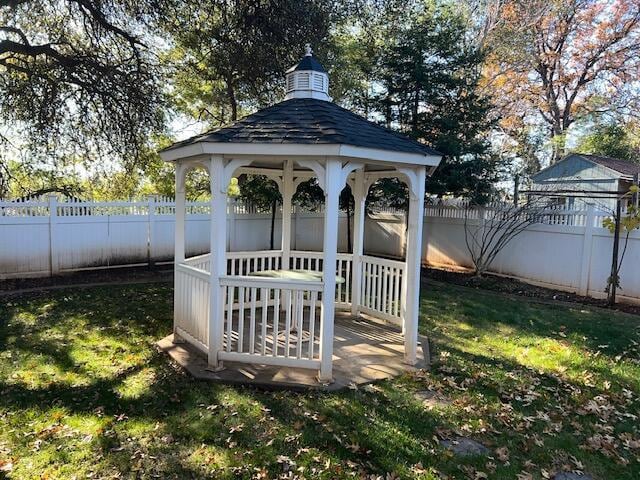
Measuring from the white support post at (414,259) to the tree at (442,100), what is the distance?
544cm

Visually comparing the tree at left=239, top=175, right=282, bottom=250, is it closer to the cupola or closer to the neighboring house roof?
the cupola

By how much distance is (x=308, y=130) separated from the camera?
4.34 m

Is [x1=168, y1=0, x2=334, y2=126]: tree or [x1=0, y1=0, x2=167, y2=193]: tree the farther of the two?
[x1=0, y1=0, x2=167, y2=193]: tree

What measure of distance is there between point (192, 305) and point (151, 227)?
18.4 ft

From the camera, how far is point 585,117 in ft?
73.3

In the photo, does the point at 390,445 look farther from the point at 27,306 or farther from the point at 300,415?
the point at 27,306

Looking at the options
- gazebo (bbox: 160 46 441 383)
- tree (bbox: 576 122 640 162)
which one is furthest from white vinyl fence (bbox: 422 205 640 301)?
tree (bbox: 576 122 640 162)

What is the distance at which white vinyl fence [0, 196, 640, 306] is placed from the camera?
8180 mm

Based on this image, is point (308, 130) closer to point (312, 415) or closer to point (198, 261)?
point (198, 261)

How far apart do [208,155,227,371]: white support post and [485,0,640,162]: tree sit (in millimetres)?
17437

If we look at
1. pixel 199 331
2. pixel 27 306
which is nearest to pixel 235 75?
pixel 27 306

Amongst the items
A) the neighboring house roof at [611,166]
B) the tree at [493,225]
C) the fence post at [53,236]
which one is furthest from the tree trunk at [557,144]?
the fence post at [53,236]

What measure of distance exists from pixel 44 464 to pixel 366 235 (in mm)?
11167

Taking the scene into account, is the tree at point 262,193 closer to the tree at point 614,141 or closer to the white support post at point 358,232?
the white support post at point 358,232
